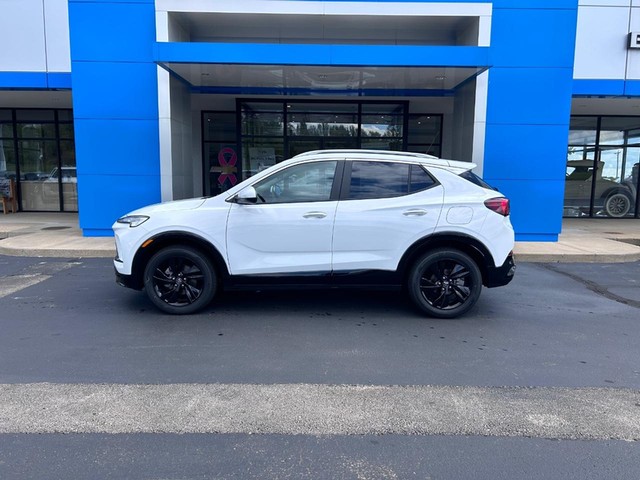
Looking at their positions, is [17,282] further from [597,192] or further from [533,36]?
[597,192]

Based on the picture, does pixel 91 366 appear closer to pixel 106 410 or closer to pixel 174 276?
pixel 106 410

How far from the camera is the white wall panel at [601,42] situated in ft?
37.8

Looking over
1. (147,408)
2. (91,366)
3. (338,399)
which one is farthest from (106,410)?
(338,399)

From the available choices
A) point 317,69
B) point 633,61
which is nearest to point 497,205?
point 317,69

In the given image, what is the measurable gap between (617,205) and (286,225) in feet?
49.0

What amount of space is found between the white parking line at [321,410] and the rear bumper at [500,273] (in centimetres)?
198

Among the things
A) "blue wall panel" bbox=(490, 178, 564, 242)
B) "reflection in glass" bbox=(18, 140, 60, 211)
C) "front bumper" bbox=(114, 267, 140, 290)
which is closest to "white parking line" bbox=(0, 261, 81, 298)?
"front bumper" bbox=(114, 267, 140, 290)

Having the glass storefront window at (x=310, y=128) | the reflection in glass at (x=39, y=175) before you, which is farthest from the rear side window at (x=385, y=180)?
the reflection in glass at (x=39, y=175)

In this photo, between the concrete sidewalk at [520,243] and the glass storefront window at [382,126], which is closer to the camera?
the concrete sidewalk at [520,243]

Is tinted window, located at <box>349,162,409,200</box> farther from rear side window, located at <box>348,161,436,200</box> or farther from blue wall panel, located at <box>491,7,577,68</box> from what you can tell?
blue wall panel, located at <box>491,7,577,68</box>

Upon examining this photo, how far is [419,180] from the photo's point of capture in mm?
5809

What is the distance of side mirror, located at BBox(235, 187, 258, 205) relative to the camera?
17.9ft

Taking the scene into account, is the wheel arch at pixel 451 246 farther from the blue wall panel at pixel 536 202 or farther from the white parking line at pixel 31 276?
the blue wall panel at pixel 536 202

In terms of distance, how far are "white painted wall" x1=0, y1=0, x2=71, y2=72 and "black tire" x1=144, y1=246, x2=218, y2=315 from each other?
8.45 m
